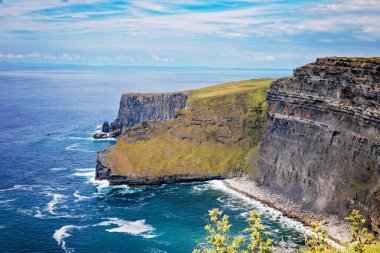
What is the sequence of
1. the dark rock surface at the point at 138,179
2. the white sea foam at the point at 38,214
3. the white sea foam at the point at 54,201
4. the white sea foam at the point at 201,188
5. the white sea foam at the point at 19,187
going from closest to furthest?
the white sea foam at the point at 38,214, the white sea foam at the point at 54,201, the white sea foam at the point at 19,187, the white sea foam at the point at 201,188, the dark rock surface at the point at 138,179

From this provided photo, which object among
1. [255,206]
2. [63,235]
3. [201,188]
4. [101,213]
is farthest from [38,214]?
[255,206]

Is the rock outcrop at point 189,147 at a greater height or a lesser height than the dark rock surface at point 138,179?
greater

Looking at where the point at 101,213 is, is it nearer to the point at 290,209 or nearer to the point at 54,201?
the point at 54,201

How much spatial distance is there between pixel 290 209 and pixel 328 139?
24307mm

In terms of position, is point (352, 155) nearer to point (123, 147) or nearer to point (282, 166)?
point (282, 166)

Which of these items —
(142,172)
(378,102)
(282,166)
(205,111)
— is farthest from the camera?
(205,111)

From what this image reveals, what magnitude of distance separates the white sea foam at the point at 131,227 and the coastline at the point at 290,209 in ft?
136

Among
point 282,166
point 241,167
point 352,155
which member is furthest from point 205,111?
point 352,155

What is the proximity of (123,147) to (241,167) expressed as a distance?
160 feet

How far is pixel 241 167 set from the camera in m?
169

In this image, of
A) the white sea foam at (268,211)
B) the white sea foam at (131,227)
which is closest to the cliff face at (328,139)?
the white sea foam at (268,211)

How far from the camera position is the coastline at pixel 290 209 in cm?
11222

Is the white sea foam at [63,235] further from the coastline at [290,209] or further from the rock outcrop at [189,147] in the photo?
the coastline at [290,209]

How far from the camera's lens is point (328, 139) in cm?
12975
